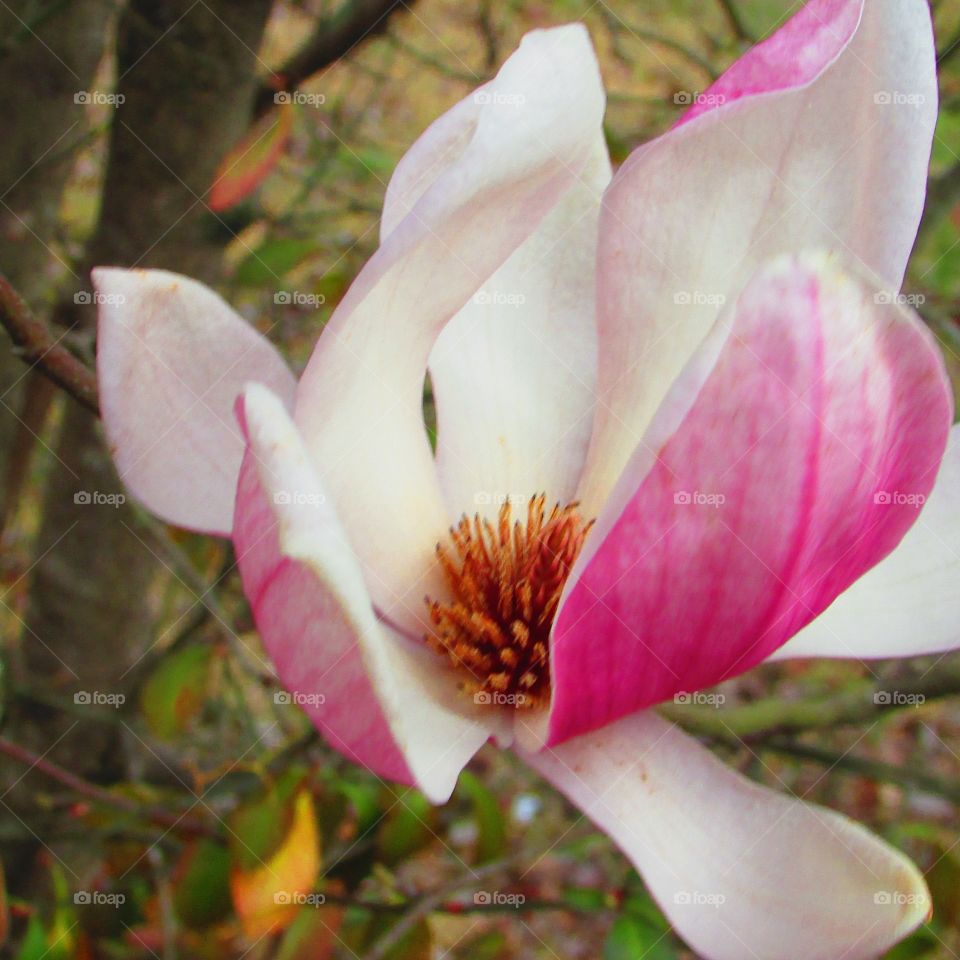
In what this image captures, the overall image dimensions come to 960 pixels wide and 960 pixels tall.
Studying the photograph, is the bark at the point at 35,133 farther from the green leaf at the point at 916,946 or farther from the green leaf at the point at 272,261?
the green leaf at the point at 916,946

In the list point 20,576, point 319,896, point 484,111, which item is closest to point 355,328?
point 484,111

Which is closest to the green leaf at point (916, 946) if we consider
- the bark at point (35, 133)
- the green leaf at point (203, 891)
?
the green leaf at point (203, 891)

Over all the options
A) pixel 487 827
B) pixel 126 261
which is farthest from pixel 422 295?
pixel 126 261

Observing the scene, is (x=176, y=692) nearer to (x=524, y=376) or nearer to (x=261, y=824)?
(x=261, y=824)

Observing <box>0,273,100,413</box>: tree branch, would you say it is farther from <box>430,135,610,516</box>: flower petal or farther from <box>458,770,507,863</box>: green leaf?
<box>458,770,507,863</box>: green leaf

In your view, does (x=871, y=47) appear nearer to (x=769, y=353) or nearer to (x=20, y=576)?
(x=769, y=353)
